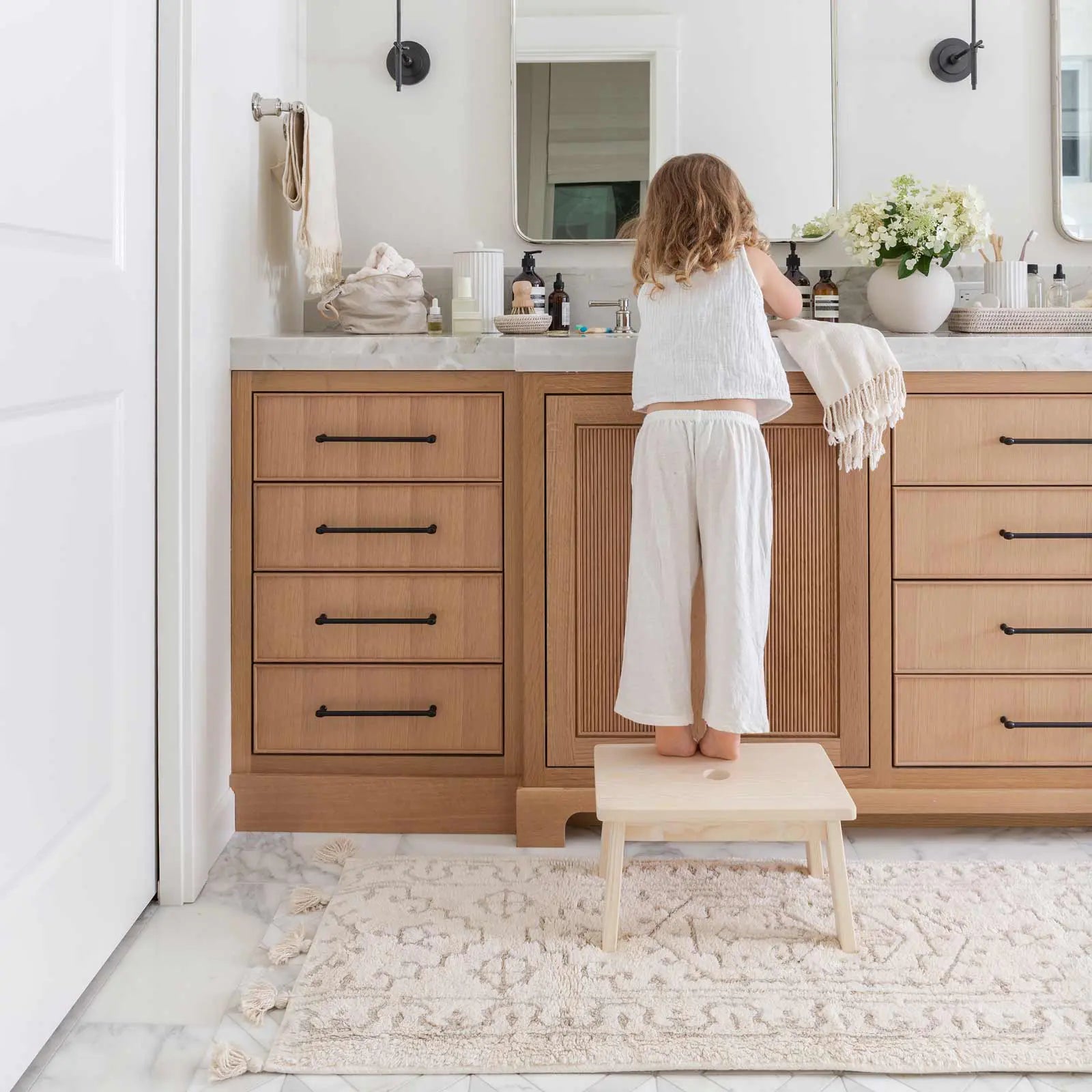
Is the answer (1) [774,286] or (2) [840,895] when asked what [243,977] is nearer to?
(2) [840,895]

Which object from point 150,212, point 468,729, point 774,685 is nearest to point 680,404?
point 774,685

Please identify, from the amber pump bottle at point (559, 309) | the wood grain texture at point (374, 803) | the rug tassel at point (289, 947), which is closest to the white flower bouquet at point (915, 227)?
the amber pump bottle at point (559, 309)

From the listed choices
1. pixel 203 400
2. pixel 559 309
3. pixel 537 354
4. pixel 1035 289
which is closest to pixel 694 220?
pixel 537 354

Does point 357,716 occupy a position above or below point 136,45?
below

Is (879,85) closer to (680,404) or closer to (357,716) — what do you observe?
(680,404)

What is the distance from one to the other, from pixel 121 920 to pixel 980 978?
4.27 feet

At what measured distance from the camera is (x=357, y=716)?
7.37 feet

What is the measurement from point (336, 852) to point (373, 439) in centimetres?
78

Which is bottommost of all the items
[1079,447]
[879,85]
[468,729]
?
[468,729]

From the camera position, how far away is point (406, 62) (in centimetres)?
273

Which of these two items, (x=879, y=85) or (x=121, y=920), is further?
(x=879, y=85)

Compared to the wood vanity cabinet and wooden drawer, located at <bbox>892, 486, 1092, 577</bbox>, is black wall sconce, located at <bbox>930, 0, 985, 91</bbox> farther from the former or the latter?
wooden drawer, located at <bbox>892, 486, 1092, 577</bbox>

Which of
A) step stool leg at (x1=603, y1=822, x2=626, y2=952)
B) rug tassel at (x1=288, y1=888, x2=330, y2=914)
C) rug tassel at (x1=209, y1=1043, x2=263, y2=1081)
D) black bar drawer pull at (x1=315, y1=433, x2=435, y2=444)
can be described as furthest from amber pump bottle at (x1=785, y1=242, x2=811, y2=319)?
rug tassel at (x1=209, y1=1043, x2=263, y2=1081)

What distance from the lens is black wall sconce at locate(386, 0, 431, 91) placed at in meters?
2.72
